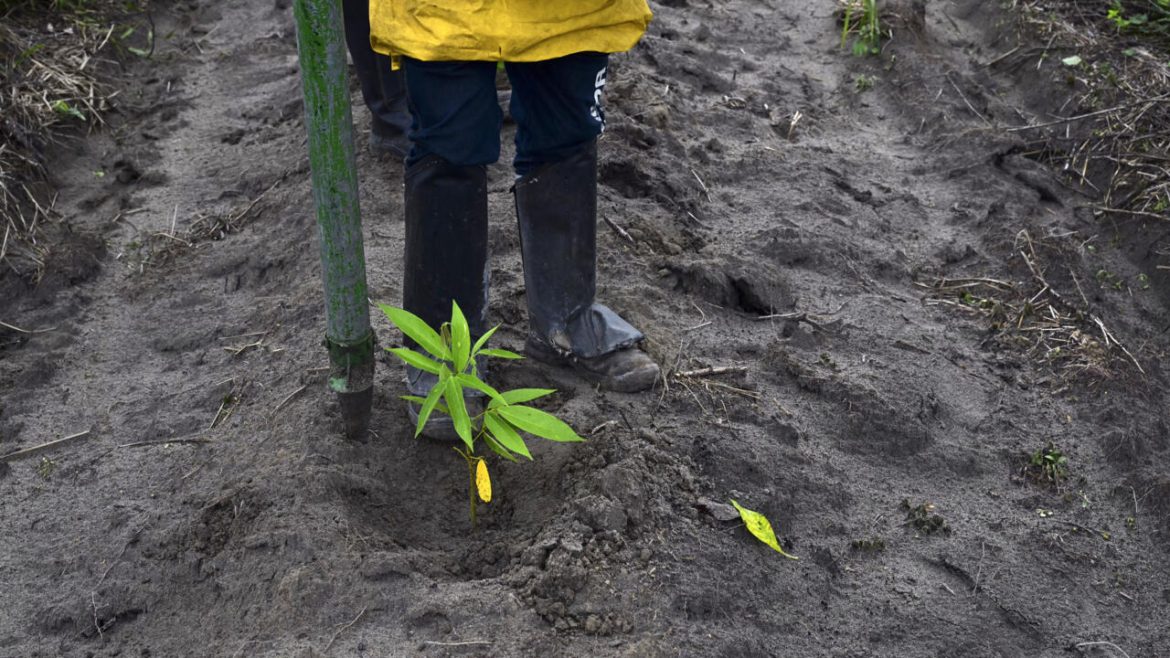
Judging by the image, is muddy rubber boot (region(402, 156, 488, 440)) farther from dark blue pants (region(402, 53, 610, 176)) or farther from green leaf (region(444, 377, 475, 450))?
green leaf (region(444, 377, 475, 450))

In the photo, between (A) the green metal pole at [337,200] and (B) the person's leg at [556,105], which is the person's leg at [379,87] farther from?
(A) the green metal pole at [337,200]

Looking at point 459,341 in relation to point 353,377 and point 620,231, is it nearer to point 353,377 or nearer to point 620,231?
point 353,377

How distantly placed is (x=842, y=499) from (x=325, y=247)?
1214 mm

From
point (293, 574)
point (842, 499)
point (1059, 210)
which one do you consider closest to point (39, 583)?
point (293, 574)

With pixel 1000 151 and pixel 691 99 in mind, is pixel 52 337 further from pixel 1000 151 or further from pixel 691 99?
pixel 1000 151

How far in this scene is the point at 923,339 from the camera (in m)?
2.91

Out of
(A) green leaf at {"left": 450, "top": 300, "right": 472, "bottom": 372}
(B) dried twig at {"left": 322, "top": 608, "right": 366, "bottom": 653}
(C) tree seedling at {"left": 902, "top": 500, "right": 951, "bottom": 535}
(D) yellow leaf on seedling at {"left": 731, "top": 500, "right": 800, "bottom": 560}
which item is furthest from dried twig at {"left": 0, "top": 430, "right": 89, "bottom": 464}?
(C) tree seedling at {"left": 902, "top": 500, "right": 951, "bottom": 535}

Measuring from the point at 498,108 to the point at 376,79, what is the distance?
1.31 metres

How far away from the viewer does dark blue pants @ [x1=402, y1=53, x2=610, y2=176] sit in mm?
2053

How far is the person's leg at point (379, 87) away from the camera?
130 inches

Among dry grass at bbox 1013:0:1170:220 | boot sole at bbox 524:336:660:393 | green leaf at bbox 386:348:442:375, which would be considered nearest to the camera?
green leaf at bbox 386:348:442:375

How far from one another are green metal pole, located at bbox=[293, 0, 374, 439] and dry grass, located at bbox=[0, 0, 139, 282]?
59.9 inches

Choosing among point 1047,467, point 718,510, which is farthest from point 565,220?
point 1047,467

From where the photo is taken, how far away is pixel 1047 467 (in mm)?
2506
